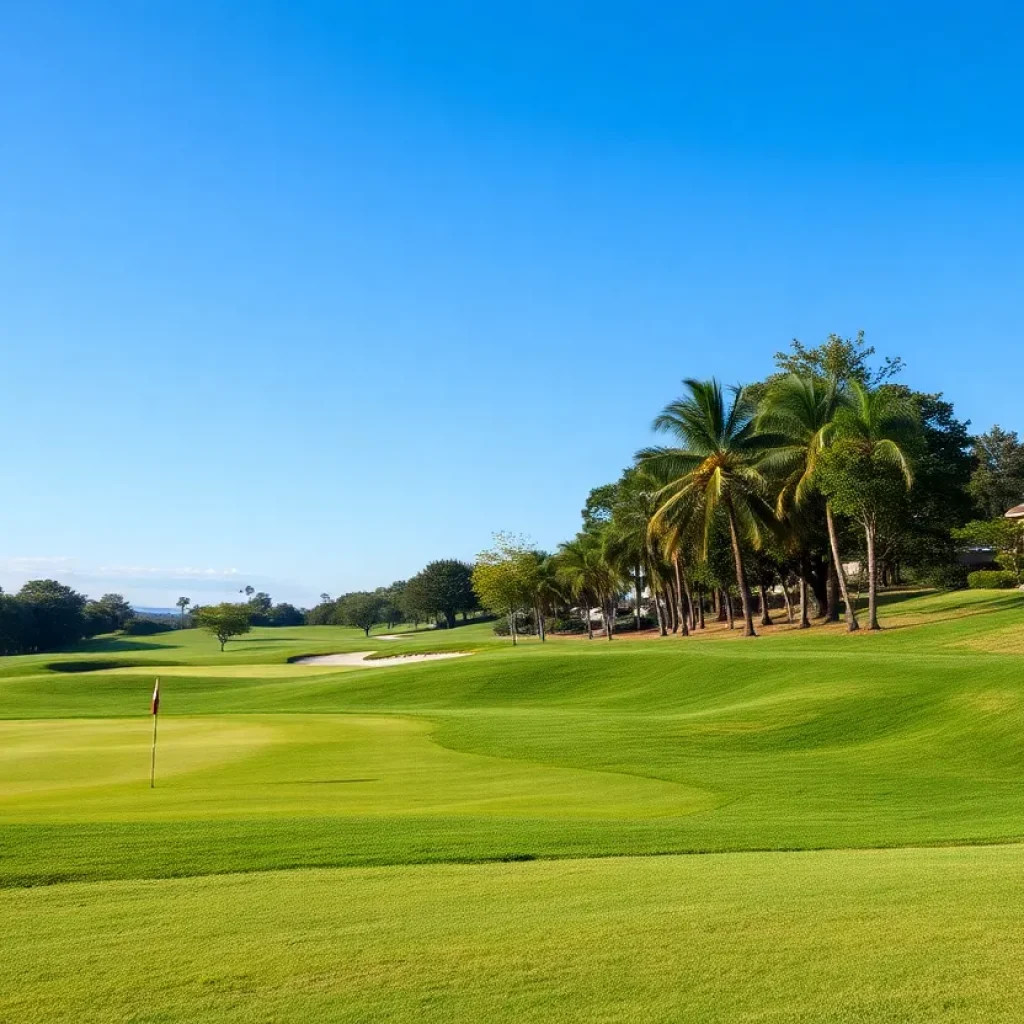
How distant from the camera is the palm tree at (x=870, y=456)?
39.1m

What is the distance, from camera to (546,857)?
10148 millimetres

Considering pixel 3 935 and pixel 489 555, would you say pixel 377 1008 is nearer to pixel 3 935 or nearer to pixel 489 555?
pixel 3 935

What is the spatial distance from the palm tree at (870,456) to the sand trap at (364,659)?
2964 cm

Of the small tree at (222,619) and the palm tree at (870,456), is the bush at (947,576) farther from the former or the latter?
the small tree at (222,619)

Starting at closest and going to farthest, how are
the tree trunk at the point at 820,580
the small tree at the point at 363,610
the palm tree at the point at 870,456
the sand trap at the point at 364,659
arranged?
the palm tree at the point at 870,456, the tree trunk at the point at 820,580, the sand trap at the point at 364,659, the small tree at the point at 363,610

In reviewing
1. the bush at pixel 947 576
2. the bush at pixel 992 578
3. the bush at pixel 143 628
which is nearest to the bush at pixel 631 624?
the bush at pixel 947 576

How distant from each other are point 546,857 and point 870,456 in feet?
108

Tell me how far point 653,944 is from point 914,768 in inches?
533

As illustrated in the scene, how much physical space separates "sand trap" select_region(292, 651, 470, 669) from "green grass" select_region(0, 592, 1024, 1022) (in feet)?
131

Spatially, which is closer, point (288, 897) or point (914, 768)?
point (288, 897)

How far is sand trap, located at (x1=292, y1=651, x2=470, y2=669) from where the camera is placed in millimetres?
68081

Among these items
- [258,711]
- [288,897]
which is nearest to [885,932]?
[288,897]

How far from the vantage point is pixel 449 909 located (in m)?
7.40

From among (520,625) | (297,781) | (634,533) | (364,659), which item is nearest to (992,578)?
(634,533)
